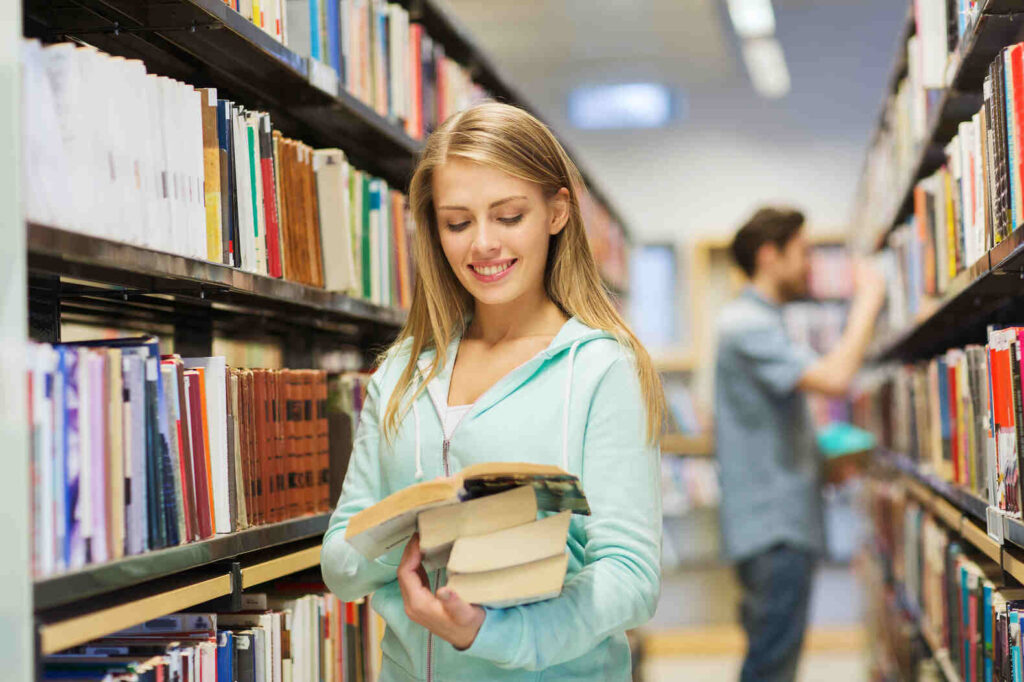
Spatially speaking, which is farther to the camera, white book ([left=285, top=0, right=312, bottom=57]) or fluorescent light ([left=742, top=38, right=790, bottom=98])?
fluorescent light ([left=742, top=38, right=790, bottom=98])

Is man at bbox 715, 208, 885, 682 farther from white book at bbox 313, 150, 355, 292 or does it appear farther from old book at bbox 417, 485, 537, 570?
old book at bbox 417, 485, 537, 570

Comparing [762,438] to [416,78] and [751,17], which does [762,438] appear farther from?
[751,17]

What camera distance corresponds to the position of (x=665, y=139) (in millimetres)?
6270

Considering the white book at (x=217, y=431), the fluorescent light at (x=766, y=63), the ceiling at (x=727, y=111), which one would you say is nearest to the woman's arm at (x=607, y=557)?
the white book at (x=217, y=431)

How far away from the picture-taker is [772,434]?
3381 millimetres

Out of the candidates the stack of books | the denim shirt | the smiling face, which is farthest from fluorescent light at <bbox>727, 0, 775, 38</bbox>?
the stack of books

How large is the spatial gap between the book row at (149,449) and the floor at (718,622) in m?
4.02

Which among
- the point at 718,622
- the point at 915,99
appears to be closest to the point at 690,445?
the point at 718,622

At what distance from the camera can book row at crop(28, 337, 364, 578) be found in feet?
Result: 3.85

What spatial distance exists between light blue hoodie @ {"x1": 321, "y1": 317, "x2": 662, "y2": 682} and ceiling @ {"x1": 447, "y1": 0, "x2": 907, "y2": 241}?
4414mm

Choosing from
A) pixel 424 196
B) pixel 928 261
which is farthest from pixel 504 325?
pixel 928 261

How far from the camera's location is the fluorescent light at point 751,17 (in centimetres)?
439

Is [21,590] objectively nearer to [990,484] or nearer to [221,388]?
[221,388]

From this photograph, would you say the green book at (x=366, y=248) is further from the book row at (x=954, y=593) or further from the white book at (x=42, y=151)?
the book row at (x=954, y=593)
